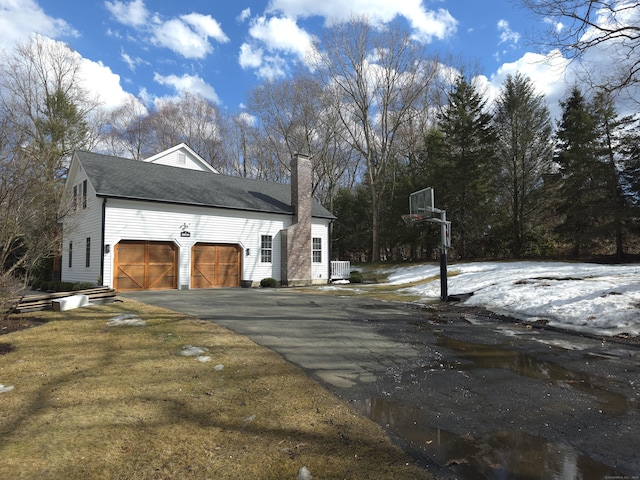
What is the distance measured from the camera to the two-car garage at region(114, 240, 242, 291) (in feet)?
51.9

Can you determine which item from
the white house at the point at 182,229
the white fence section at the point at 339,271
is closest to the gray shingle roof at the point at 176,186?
the white house at the point at 182,229

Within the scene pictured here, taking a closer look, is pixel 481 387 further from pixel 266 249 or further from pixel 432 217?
pixel 266 249

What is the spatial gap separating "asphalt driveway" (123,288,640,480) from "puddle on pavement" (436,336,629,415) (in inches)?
0.6

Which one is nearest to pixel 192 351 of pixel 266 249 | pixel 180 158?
pixel 266 249

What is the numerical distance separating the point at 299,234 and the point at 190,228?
Result: 5.83 meters

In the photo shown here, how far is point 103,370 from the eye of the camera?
14.8 ft

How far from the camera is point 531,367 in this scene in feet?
16.8

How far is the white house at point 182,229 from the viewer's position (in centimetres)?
1571

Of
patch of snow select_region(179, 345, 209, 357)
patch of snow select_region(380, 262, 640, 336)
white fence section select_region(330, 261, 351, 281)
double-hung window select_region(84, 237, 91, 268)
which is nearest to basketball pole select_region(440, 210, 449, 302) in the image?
patch of snow select_region(380, 262, 640, 336)

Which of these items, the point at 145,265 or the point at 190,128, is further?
the point at 190,128

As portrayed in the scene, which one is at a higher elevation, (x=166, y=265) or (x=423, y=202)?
(x=423, y=202)

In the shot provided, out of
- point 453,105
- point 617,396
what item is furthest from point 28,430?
point 453,105

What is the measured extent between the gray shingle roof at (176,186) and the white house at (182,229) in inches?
2.0

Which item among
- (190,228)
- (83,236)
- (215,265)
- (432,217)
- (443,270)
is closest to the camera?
(443,270)
